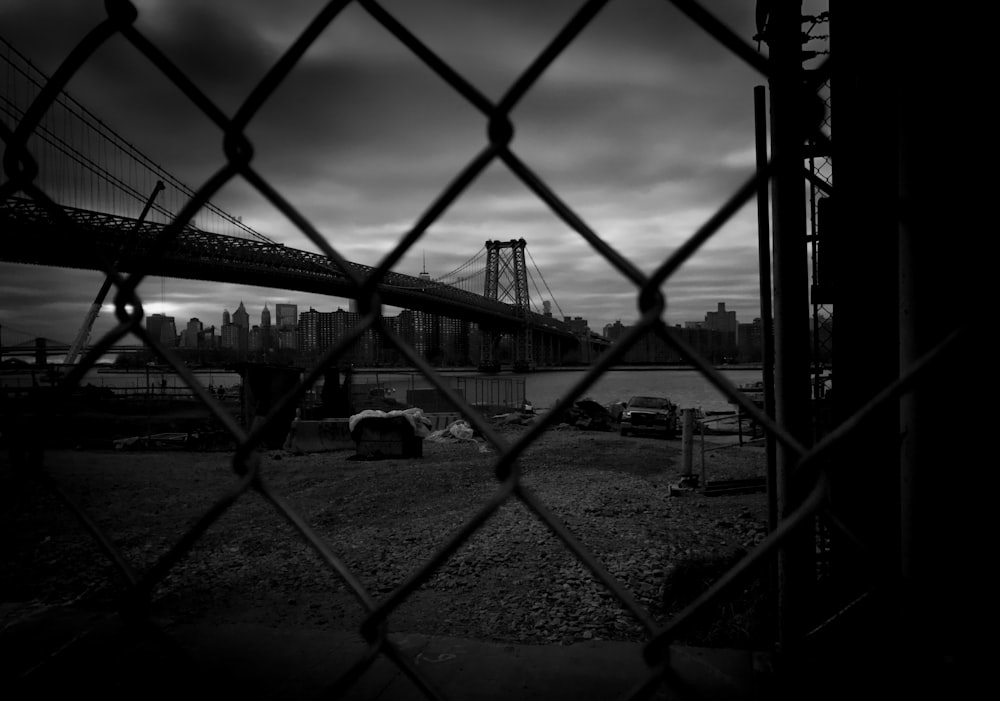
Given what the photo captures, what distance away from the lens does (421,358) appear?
572 millimetres

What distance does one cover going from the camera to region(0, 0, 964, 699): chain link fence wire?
0.47 m

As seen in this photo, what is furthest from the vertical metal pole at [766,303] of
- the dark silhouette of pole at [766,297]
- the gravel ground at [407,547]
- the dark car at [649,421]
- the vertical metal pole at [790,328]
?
the dark car at [649,421]

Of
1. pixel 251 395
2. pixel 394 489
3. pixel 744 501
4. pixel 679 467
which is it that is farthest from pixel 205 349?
pixel 744 501

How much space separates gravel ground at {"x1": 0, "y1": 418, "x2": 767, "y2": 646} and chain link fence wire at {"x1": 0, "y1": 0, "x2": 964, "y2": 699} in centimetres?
30

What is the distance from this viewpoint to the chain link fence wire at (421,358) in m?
0.47

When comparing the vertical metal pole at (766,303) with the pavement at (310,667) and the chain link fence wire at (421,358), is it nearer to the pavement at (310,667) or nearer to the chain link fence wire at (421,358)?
the pavement at (310,667)

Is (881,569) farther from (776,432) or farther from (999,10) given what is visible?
(999,10)

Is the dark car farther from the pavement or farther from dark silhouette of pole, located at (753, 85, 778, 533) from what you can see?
the pavement

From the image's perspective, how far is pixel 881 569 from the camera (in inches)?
16.4

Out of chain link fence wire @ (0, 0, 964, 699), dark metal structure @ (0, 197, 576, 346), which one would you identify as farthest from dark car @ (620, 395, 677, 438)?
chain link fence wire @ (0, 0, 964, 699)

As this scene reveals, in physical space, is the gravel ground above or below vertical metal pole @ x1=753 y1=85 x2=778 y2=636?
below

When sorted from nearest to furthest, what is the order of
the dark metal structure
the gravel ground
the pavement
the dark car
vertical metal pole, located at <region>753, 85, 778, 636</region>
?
the pavement
vertical metal pole, located at <region>753, 85, 778, 636</region>
the gravel ground
the dark metal structure
the dark car

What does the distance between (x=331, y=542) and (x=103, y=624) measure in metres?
4.51

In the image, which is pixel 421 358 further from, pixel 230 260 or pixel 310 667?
pixel 230 260
